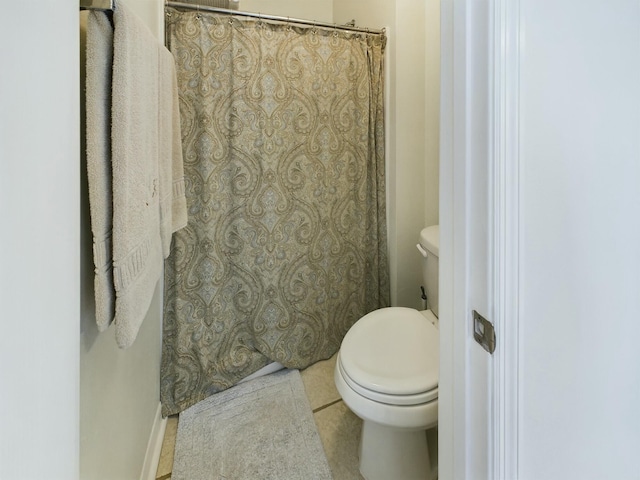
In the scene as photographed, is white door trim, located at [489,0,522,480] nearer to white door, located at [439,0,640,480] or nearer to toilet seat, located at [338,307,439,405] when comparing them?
white door, located at [439,0,640,480]

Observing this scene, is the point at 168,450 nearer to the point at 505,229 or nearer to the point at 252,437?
the point at 252,437

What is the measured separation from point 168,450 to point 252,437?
0.33 metres

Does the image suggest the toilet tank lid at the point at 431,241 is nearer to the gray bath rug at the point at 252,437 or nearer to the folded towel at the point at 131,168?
the gray bath rug at the point at 252,437

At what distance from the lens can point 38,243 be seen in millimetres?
302

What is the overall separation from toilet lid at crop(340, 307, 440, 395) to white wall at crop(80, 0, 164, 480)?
0.66 m

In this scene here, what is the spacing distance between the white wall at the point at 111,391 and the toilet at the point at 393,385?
2.11ft

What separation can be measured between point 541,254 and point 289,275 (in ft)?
4.36

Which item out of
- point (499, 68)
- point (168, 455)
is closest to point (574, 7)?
point (499, 68)

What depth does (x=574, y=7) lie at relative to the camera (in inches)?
18.7

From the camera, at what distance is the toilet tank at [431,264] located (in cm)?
136

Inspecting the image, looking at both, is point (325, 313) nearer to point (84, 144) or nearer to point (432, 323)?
point (432, 323)

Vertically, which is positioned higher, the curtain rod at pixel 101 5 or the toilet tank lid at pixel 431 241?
the curtain rod at pixel 101 5

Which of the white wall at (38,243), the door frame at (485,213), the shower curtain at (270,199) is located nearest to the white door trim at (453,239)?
the door frame at (485,213)

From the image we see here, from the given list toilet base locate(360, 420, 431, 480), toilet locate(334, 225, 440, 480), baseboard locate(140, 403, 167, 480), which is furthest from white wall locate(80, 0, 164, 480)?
toilet base locate(360, 420, 431, 480)
